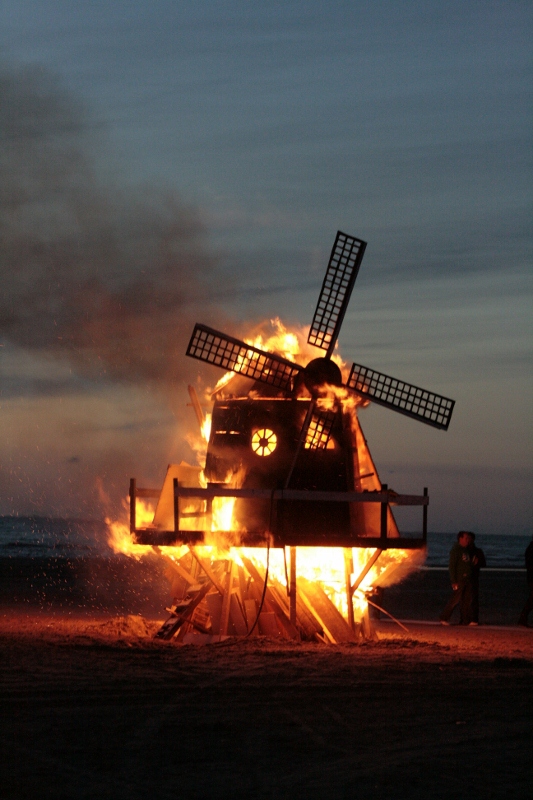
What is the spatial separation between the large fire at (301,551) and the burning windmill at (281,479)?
0.06 m

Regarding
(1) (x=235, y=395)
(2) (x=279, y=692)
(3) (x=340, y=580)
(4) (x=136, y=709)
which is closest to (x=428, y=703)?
(2) (x=279, y=692)

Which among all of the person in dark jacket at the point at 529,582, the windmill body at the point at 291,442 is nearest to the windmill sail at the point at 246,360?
the windmill body at the point at 291,442

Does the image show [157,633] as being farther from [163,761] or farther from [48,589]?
[48,589]

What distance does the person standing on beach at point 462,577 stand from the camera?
2111 cm

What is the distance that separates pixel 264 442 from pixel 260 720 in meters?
7.88

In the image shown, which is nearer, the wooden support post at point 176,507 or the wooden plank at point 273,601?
the wooden support post at point 176,507

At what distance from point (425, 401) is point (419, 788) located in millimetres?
11647

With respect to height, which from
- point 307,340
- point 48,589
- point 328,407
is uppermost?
point 307,340

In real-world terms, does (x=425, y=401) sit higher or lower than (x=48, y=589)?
higher

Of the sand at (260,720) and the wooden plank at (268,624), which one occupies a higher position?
the wooden plank at (268,624)

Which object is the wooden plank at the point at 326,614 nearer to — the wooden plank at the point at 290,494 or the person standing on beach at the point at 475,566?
the wooden plank at the point at 290,494

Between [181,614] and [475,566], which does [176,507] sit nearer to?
[181,614]

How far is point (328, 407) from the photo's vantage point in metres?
18.3

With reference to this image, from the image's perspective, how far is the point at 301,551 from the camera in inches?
726
